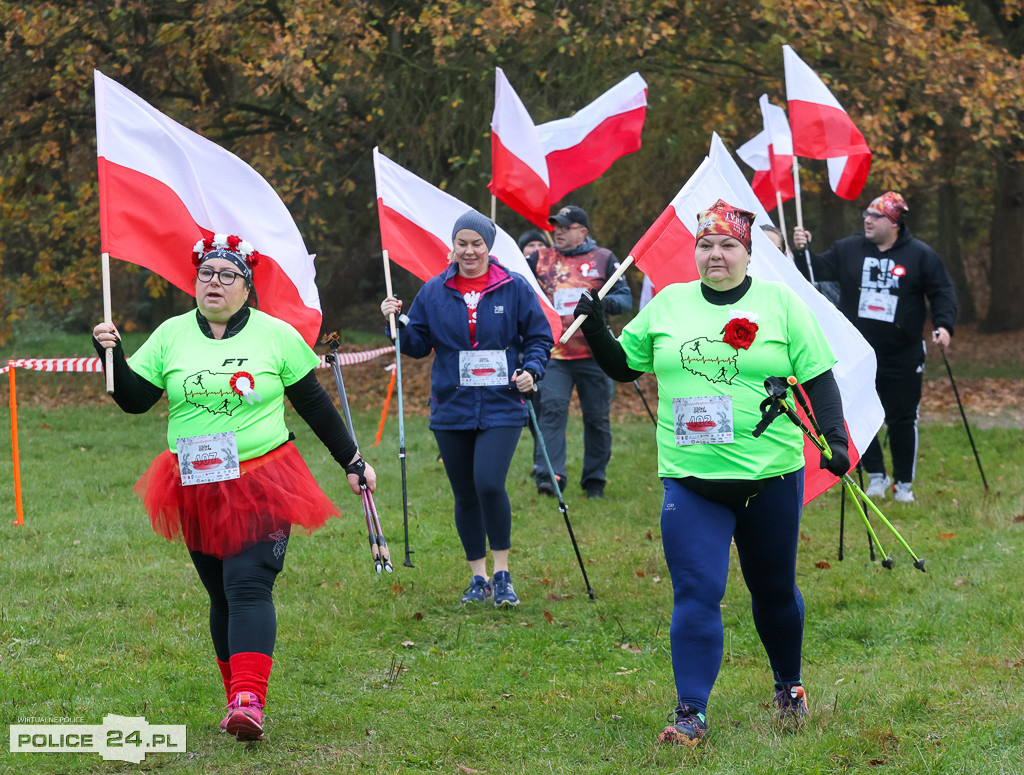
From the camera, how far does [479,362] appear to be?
6.78 metres

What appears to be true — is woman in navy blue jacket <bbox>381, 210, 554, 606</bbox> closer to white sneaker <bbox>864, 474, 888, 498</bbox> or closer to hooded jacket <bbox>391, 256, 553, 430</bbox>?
hooded jacket <bbox>391, 256, 553, 430</bbox>

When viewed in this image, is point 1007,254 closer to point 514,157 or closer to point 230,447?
point 514,157

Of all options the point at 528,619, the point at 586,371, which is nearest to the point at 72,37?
the point at 586,371

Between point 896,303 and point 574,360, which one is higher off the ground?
point 896,303

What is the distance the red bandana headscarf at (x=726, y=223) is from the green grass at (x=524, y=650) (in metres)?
1.87

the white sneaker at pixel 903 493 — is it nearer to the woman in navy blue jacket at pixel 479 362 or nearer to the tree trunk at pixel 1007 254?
the woman in navy blue jacket at pixel 479 362

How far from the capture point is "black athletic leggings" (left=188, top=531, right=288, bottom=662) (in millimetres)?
4664

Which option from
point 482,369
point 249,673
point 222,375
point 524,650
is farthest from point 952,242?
point 249,673

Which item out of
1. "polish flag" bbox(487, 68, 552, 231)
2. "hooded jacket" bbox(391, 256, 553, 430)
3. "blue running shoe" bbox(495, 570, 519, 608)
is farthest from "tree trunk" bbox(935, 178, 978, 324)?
"blue running shoe" bbox(495, 570, 519, 608)

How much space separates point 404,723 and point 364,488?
97 cm

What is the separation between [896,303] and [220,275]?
634 cm

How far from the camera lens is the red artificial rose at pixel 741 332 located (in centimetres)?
455

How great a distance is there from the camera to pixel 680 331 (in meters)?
4.66

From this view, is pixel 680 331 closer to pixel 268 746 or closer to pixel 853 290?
pixel 268 746
